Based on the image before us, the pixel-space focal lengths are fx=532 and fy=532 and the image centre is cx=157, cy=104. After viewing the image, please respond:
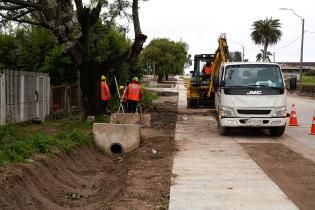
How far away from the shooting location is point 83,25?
63.9 ft

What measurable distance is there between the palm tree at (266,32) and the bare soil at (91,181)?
76066mm

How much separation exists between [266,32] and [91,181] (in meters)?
79.9

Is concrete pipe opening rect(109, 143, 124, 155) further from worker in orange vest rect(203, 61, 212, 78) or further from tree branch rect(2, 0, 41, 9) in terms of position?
worker in orange vest rect(203, 61, 212, 78)

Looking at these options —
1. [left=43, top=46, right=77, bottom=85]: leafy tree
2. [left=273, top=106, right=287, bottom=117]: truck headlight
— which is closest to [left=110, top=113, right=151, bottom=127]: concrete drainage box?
[left=273, top=106, right=287, bottom=117]: truck headlight

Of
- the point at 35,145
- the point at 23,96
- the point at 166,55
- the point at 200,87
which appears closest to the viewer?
the point at 35,145

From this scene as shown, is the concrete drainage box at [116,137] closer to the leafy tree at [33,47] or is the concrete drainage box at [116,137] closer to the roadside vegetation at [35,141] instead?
the roadside vegetation at [35,141]

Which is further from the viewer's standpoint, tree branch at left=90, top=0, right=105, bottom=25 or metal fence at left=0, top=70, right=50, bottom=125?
tree branch at left=90, top=0, right=105, bottom=25

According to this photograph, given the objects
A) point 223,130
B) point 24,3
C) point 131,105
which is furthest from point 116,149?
point 24,3

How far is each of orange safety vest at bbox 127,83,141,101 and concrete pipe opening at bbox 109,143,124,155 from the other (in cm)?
451

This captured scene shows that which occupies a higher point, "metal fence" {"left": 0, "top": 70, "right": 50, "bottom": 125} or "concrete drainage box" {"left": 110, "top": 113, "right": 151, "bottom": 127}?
"metal fence" {"left": 0, "top": 70, "right": 50, "bottom": 125}

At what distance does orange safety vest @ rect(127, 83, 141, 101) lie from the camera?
61.9 ft

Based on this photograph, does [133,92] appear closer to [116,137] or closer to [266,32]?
[116,137]

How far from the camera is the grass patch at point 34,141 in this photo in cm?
982

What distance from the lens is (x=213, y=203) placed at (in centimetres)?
793
